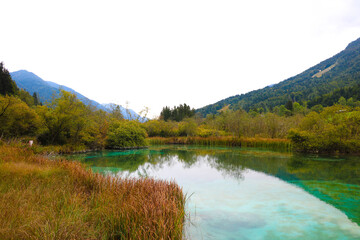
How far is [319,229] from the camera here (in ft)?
16.0

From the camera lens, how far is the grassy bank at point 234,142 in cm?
2536

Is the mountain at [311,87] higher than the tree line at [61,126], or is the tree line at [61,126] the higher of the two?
the mountain at [311,87]

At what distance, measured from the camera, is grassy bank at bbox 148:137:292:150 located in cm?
2536

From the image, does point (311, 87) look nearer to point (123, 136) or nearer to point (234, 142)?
point (234, 142)

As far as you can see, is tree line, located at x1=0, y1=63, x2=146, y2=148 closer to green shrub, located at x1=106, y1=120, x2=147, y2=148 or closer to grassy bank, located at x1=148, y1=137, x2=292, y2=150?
green shrub, located at x1=106, y1=120, x2=147, y2=148

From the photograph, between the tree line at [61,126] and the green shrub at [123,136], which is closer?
the tree line at [61,126]

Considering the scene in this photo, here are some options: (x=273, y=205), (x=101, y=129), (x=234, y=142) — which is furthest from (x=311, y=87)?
(x=273, y=205)

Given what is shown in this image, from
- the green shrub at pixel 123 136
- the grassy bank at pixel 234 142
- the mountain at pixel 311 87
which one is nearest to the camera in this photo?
the green shrub at pixel 123 136

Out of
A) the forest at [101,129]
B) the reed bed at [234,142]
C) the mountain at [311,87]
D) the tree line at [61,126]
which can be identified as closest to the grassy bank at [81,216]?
the forest at [101,129]

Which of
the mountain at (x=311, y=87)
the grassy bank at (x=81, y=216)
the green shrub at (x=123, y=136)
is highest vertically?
the mountain at (x=311, y=87)

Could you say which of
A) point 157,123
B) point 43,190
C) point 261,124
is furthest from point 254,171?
point 157,123

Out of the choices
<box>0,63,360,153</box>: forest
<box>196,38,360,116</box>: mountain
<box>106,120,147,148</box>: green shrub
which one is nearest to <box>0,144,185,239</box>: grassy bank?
<box>0,63,360,153</box>: forest

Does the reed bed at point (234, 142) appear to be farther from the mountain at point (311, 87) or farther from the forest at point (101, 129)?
the mountain at point (311, 87)

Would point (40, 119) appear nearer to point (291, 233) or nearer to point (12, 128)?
point (12, 128)
